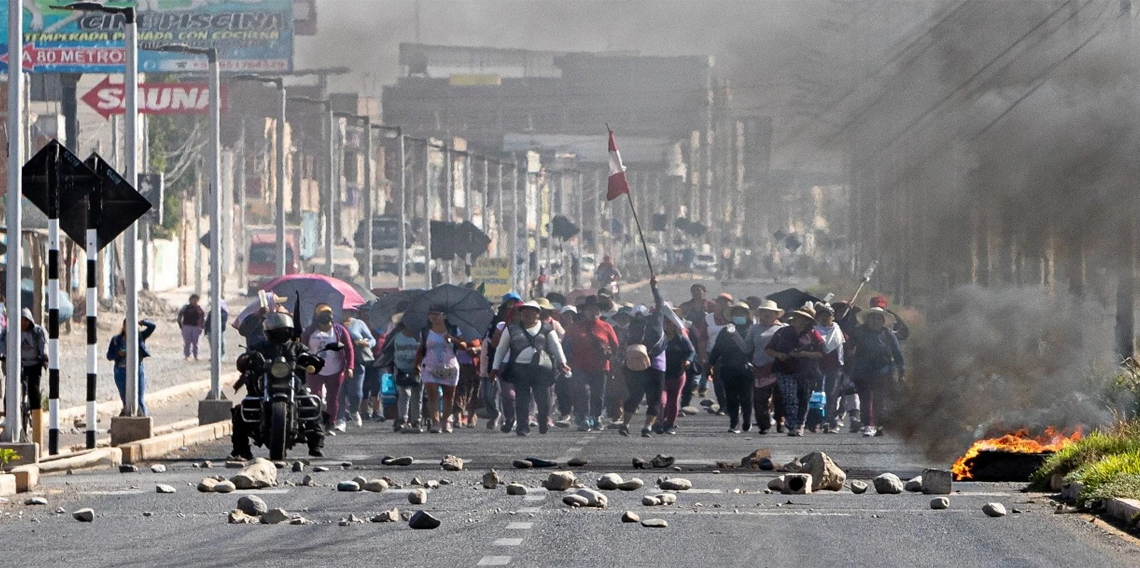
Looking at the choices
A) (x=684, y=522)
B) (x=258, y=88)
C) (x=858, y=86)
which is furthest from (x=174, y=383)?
(x=258, y=88)

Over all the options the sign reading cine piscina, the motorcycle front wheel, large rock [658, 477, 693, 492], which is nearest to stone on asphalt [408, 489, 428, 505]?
large rock [658, 477, 693, 492]

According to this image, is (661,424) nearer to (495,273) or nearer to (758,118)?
(758,118)

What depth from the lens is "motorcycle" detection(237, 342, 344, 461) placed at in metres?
16.9

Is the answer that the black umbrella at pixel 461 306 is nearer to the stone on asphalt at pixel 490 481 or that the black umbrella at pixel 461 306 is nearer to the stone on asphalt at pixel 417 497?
the stone on asphalt at pixel 490 481

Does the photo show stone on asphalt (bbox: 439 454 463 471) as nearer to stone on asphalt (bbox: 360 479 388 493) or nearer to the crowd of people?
stone on asphalt (bbox: 360 479 388 493)

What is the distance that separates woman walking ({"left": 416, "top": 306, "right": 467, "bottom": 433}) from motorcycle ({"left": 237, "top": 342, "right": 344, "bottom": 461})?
16.1 ft

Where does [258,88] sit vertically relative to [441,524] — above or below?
above

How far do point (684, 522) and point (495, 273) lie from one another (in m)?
36.3

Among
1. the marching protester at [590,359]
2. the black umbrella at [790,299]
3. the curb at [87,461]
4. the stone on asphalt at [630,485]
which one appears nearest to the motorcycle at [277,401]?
the curb at [87,461]

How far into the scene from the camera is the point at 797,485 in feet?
48.3

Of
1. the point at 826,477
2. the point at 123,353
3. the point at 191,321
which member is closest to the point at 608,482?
the point at 826,477

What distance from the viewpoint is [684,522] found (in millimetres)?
12242

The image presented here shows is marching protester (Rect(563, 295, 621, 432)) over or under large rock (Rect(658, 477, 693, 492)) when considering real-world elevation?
over

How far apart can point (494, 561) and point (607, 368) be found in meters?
13.4
